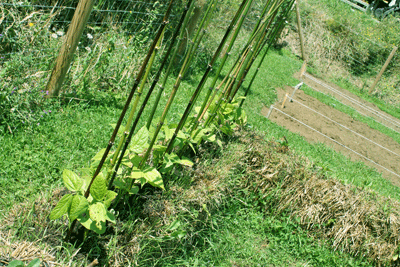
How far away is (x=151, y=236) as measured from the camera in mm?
1831

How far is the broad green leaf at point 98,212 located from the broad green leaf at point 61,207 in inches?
4.4

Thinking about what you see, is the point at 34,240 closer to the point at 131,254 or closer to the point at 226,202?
the point at 131,254

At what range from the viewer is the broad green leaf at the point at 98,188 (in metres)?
1.39

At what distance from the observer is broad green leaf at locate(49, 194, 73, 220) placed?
1.32 meters

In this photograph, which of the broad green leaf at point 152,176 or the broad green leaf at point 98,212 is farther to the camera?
the broad green leaf at point 152,176

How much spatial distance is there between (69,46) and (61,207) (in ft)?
7.04

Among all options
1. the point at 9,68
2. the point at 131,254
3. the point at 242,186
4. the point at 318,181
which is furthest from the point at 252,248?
the point at 9,68

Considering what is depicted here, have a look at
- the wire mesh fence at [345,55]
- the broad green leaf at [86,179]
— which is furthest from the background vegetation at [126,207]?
the wire mesh fence at [345,55]

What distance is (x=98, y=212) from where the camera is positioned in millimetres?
1414

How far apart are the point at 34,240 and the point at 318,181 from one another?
9.07ft

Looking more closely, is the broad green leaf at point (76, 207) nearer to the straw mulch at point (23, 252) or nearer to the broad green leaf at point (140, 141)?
the straw mulch at point (23, 252)

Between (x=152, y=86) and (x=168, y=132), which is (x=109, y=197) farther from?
(x=168, y=132)

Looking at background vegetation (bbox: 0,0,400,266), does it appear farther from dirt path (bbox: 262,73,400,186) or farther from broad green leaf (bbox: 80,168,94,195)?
dirt path (bbox: 262,73,400,186)

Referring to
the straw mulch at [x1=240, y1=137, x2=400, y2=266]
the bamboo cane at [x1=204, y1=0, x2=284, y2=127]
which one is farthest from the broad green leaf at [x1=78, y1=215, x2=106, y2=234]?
the straw mulch at [x1=240, y1=137, x2=400, y2=266]
